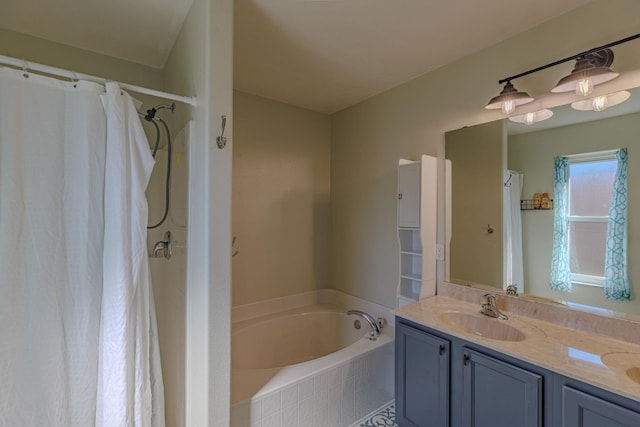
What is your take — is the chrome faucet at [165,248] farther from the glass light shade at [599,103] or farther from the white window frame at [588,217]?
the glass light shade at [599,103]

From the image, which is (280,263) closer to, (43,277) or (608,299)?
(43,277)

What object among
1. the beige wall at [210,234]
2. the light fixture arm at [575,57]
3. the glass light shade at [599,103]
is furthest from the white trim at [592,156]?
the beige wall at [210,234]

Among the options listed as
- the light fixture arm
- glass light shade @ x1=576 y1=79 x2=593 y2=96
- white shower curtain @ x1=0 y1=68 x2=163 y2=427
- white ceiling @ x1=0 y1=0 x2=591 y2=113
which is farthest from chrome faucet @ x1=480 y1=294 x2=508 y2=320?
white shower curtain @ x1=0 y1=68 x2=163 y2=427

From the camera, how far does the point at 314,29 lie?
1.71 m

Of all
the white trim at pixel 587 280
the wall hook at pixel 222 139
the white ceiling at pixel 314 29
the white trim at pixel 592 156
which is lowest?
the white trim at pixel 587 280

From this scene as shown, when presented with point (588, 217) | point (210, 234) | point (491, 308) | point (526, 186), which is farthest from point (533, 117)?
point (210, 234)

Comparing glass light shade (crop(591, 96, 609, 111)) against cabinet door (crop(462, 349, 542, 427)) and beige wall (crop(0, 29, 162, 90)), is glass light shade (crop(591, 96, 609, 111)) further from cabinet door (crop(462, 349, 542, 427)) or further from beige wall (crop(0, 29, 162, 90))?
beige wall (crop(0, 29, 162, 90))

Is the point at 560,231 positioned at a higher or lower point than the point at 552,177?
lower

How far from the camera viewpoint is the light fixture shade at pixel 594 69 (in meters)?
1.34

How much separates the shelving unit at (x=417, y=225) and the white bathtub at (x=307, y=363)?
Result: 42 cm

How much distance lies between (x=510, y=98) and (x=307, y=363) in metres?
2.01

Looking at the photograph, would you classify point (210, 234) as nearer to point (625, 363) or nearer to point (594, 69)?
point (625, 363)

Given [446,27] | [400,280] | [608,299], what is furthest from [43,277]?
[608,299]

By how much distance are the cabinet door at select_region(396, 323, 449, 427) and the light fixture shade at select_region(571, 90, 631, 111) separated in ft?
4.62
